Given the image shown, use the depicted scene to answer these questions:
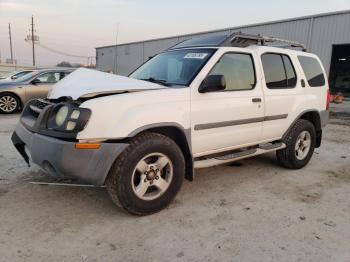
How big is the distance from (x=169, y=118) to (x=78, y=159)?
101 centimetres

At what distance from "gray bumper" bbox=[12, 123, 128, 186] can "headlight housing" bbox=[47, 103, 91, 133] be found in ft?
0.42

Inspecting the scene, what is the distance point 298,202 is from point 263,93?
4.89 ft

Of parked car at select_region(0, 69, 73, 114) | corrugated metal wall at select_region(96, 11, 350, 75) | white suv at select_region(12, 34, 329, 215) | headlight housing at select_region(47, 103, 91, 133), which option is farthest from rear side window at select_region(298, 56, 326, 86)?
corrugated metal wall at select_region(96, 11, 350, 75)

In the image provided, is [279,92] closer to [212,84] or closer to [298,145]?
[298,145]

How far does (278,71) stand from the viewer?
4824 millimetres

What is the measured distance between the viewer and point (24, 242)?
2.90 meters

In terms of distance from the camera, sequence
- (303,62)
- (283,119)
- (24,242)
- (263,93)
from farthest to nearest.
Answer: (303,62) → (283,119) → (263,93) → (24,242)

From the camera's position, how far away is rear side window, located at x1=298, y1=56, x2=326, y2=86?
5.32 meters

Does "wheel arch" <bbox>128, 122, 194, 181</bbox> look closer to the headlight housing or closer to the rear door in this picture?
the headlight housing

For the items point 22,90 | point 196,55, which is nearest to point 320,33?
point 22,90

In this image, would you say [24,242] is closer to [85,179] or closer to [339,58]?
[85,179]

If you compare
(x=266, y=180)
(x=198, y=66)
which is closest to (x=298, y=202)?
(x=266, y=180)

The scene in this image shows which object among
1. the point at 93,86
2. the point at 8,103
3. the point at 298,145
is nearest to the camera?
the point at 93,86

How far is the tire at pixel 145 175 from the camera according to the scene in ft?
10.5
